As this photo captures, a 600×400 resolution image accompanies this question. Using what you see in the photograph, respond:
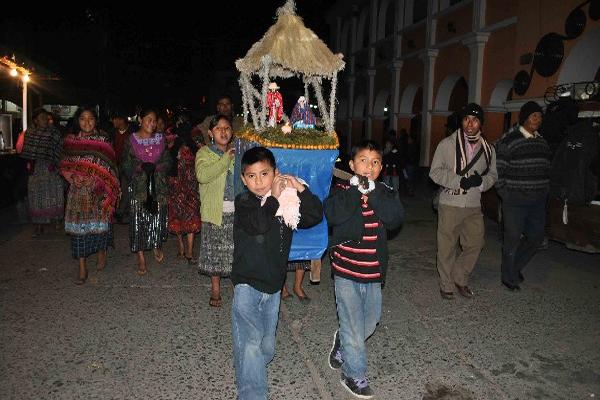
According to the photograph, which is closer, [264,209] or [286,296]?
[264,209]

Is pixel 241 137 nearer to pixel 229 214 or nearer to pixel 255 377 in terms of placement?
pixel 229 214

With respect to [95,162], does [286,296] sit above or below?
below

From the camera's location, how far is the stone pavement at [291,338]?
343 cm

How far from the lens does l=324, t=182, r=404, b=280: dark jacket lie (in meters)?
3.09

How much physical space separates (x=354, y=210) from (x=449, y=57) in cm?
1493

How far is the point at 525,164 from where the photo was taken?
5.27 meters

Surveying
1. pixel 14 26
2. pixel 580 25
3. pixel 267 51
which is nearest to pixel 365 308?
pixel 267 51

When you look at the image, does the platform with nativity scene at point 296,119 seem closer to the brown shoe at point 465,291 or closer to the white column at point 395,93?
the brown shoe at point 465,291

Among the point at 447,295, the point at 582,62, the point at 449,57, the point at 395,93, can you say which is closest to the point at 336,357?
the point at 447,295

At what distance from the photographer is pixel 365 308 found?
11.0ft

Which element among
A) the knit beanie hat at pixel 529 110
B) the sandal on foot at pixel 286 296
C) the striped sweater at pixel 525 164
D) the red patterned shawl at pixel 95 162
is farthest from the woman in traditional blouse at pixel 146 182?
the knit beanie hat at pixel 529 110

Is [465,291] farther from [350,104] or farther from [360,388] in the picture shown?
[350,104]

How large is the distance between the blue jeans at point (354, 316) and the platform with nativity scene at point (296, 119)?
1239 millimetres

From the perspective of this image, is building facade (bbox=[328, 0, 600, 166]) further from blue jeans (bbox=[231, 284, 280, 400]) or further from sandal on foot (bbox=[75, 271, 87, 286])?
sandal on foot (bbox=[75, 271, 87, 286])
